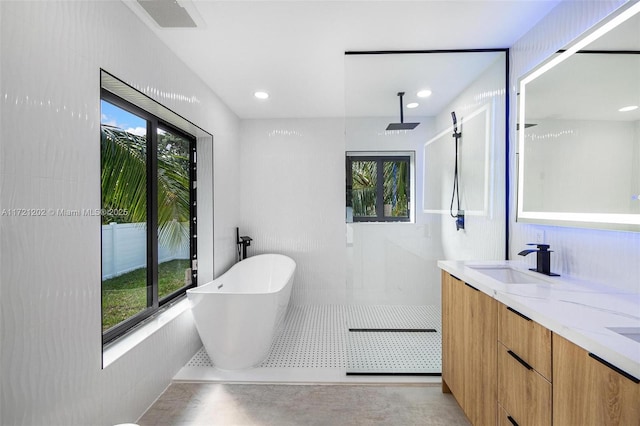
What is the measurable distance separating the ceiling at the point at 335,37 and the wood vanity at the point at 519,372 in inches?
62.2

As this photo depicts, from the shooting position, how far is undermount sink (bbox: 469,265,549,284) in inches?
72.1

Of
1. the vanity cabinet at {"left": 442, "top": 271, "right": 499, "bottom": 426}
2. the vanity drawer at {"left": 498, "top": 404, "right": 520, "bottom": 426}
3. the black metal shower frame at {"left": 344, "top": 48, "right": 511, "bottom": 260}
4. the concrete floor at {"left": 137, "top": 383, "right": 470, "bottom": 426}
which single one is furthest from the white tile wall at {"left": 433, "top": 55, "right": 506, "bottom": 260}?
the vanity drawer at {"left": 498, "top": 404, "right": 520, "bottom": 426}

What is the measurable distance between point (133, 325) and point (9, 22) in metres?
1.83

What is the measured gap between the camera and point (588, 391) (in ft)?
2.97

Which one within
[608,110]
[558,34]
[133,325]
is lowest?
[133,325]

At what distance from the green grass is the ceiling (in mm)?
1716

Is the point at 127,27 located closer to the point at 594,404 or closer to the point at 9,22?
the point at 9,22

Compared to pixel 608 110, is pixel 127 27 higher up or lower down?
higher up

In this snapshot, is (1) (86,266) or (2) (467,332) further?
(2) (467,332)

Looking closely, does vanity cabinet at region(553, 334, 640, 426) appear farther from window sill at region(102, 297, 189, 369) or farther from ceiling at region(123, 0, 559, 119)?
window sill at region(102, 297, 189, 369)

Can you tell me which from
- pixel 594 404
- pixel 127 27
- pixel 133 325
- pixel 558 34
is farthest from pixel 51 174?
pixel 558 34

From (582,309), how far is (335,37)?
2106 millimetres

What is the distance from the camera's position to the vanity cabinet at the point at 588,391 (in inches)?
31.1

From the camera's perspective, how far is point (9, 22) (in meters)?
1.13
